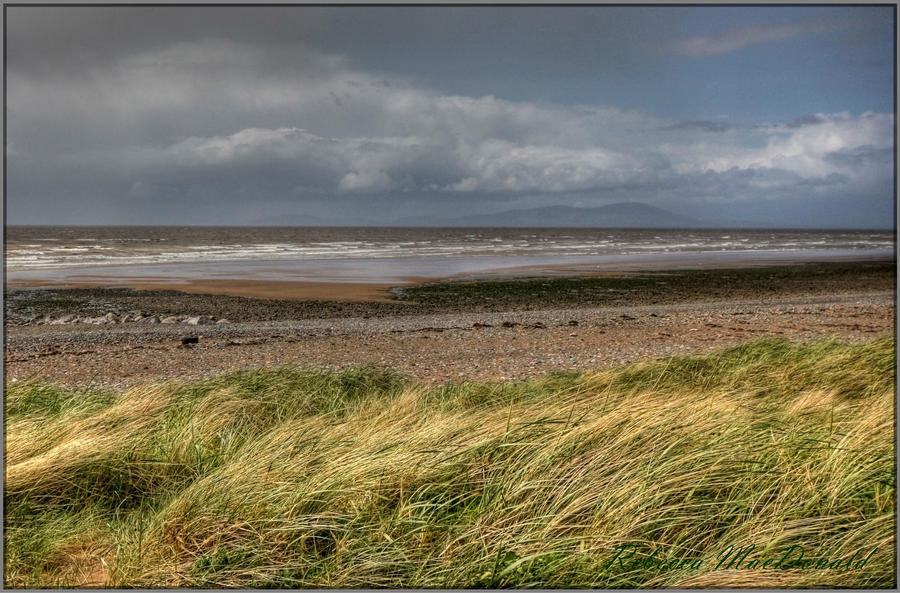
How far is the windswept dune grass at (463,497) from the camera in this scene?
296cm

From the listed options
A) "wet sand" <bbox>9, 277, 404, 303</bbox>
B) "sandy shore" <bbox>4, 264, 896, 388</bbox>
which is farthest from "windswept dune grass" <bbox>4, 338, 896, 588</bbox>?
"wet sand" <bbox>9, 277, 404, 303</bbox>

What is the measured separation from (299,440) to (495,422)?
140 cm

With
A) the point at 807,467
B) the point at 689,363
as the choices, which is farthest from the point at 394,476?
the point at 689,363

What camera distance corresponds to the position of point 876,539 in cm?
301
